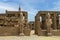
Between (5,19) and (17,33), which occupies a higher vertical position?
(5,19)

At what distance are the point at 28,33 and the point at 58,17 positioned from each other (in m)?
13.9

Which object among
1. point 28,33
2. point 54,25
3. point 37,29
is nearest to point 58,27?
point 54,25

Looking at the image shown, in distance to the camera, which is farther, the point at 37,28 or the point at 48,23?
the point at 37,28

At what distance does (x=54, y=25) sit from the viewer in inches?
1348

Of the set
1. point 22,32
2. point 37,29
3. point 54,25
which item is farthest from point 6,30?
point 54,25

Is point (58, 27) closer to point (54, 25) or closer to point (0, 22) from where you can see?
point (54, 25)

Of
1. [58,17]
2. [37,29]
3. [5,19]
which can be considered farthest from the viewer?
[58,17]

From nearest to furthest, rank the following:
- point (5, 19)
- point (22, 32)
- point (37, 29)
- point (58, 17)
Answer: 1. point (22, 32)
2. point (37, 29)
3. point (5, 19)
4. point (58, 17)

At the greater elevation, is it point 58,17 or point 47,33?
point 58,17

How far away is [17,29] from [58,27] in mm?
14016

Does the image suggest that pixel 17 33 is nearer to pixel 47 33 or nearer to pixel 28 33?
pixel 28 33

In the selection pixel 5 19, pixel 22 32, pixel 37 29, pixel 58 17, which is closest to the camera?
pixel 22 32

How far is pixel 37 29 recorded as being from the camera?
2609cm

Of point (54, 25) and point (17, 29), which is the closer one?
point (17, 29)
